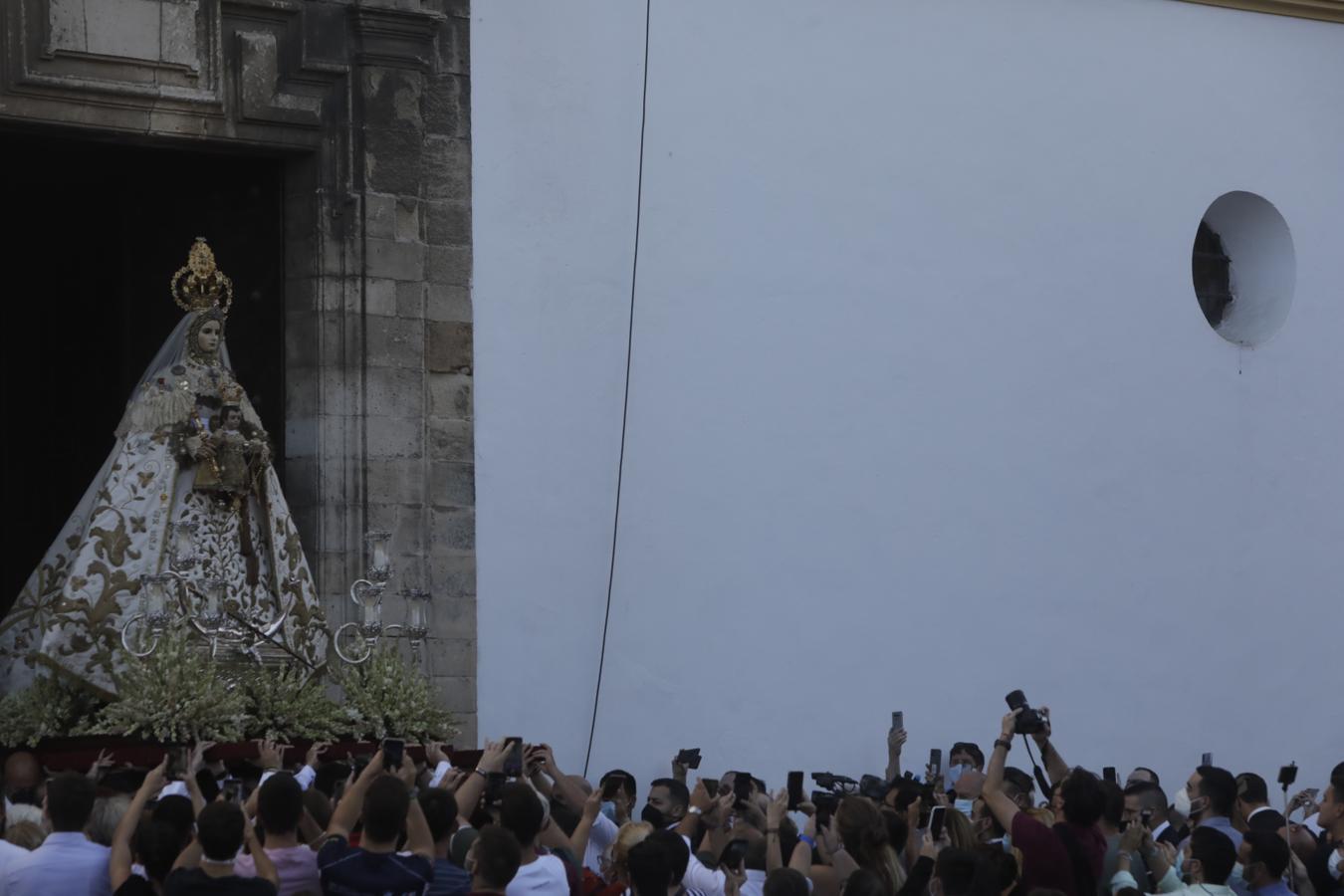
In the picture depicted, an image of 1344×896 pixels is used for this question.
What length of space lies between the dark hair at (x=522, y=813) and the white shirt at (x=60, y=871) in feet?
3.36

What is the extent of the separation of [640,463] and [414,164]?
1.72 meters

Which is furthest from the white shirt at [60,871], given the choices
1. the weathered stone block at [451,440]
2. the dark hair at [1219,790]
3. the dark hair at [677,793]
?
the weathered stone block at [451,440]

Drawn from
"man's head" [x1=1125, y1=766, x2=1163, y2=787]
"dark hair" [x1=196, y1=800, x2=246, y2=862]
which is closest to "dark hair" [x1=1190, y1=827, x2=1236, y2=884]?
"man's head" [x1=1125, y1=766, x2=1163, y2=787]

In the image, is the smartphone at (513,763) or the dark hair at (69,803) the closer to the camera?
the dark hair at (69,803)

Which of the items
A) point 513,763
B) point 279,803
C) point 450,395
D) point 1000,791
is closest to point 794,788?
point 513,763

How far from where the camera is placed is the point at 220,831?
18.1 ft

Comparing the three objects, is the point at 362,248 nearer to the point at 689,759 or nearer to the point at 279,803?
the point at 689,759

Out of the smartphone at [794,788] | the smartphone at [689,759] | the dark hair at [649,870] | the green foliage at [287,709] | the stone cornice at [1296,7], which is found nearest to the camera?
the dark hair at [649,870]

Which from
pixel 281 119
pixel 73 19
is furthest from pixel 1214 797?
pixel 73 19

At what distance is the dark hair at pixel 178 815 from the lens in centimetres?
590

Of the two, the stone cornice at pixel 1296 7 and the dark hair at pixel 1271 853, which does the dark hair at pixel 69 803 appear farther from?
the stone cornice at pixel 1296 7

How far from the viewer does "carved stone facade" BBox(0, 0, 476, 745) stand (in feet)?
33.0

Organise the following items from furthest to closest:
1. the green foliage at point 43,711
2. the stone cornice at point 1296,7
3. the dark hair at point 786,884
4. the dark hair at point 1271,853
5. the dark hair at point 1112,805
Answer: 1. the stone cornice at point 1296,7
2. the green foliage at point 43,711
3. the dark hair at point 1112,805
4. the dark hair at point 1271,853
5. the dark hair at point 786,884

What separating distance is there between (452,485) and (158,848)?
15.4ft
